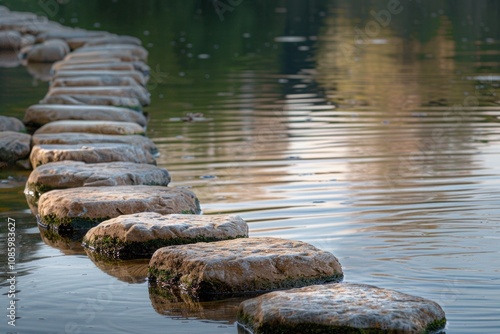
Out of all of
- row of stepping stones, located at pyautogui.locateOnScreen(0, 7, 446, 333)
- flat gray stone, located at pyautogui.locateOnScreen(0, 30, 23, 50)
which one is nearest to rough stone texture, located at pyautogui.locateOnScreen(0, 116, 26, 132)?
row of stepping stones, located at pyautogui.locateOnScreen(0, 7, 446, 333)

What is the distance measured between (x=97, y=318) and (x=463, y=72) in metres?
12.8

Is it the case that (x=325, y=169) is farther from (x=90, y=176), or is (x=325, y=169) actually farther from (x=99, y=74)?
(x=99, y=74)

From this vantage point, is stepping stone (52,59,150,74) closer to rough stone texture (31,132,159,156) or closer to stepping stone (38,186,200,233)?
rough stone texture (31,132,159,156)

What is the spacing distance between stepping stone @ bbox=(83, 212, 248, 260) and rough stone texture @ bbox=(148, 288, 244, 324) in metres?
0.70

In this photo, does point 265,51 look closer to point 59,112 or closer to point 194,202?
point 59,112

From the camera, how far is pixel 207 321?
532cm

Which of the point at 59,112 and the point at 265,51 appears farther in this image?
the point at 265,51

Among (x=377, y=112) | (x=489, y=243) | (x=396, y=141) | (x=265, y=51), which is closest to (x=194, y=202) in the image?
(x=489, y=243)

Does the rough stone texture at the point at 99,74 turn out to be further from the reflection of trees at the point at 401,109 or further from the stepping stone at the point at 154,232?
the stepping stone at the point at 154,232

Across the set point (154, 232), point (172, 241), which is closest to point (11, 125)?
point (154, 232)

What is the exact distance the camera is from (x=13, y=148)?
9.78 m

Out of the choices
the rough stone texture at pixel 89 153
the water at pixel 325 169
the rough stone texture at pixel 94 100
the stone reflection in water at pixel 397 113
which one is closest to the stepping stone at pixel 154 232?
the water at pixel 325 169

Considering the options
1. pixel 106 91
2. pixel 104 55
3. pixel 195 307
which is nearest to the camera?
pixel 195 307

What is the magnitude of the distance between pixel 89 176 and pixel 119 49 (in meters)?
10.8
